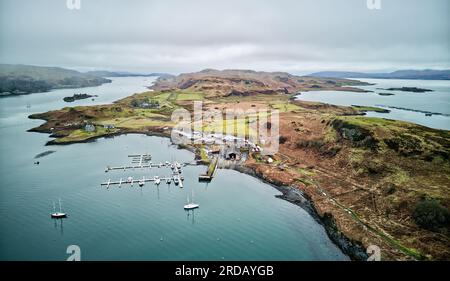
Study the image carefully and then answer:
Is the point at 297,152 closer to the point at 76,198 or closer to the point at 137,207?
the point at 137,207

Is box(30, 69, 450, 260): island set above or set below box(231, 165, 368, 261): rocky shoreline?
above

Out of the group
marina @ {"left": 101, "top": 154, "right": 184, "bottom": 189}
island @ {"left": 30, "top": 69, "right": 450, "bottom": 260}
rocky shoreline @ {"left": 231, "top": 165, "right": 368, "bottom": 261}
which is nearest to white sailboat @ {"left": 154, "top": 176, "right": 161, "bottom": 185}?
marina @ {"left": 101, "top": 154, "right": 184, "bottom": 189}

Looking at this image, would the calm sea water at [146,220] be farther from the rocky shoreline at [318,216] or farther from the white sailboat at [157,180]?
the white sailboat at [157,180]

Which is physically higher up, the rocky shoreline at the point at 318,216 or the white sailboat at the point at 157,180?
the white sailboat at the point at 157,180

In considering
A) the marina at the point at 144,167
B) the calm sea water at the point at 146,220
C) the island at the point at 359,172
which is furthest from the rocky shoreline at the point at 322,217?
the marina at the point at 144,167

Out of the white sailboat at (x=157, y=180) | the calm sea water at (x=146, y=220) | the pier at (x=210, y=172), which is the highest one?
the pier at (x=210, y=172)

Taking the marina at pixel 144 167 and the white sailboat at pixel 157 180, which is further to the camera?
the marina at pixel 144 167

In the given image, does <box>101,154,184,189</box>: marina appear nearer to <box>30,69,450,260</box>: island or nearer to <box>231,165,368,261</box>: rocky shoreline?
<box>30,69,450,260</box>: island
